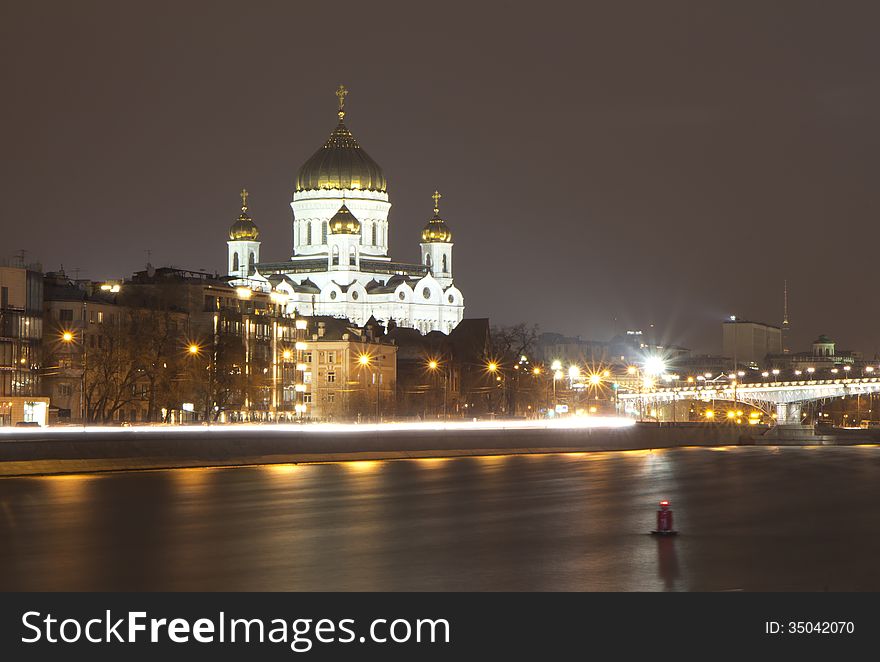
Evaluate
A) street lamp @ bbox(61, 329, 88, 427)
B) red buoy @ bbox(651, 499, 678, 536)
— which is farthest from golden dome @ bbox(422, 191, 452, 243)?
red buoy @ bbox(651, 499, 678, 536)

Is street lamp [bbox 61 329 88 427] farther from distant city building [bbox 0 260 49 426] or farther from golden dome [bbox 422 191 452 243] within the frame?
golden dome [bbox 422 191 452 243]

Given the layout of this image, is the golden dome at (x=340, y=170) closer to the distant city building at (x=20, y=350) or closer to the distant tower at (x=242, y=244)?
the distant tower at (x=242, y=244)

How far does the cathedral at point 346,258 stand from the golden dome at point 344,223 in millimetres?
97

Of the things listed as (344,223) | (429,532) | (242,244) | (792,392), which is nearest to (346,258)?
(344,223)

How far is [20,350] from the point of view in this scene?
8469 cm

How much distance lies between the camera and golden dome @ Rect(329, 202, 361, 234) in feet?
534

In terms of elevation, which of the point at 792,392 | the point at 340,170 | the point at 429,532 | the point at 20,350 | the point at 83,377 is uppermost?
the point at 340,170

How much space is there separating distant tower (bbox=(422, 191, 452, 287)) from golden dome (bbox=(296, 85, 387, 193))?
12.2m

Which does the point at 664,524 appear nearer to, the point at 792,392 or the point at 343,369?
the point at 343,369

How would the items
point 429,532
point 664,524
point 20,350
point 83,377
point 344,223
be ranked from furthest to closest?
point 344,223, point 20,350, point 83,377, point 429,532, point 664,524

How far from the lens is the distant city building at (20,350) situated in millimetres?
83312

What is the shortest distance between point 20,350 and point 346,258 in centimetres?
8088

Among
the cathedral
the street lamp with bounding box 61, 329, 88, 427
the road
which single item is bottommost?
the road

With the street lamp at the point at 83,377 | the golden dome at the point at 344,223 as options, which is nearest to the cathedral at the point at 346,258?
the golden dome at the point at 344,223
